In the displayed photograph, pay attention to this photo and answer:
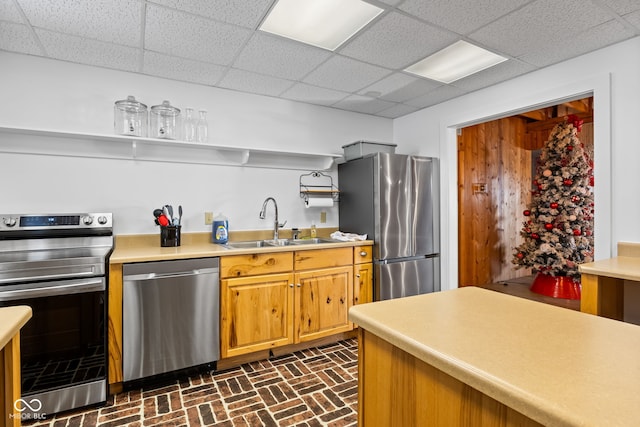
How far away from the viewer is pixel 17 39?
7.19 ft

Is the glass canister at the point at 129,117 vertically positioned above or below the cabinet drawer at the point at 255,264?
above

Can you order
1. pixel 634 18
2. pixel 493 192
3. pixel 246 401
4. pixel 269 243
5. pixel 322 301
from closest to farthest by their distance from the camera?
pixel 634 18 → pixel 246 401 → pixel 322 301 → pixel 269 243 → pixel 493 192

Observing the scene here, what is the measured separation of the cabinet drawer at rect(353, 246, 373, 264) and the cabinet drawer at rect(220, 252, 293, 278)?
65cm

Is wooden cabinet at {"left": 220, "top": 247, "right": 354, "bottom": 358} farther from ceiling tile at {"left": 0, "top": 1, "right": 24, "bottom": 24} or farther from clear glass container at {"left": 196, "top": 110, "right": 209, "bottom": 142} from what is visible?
ceiling tile at {"left": 0, "top": 1, "right": 24, "bottom": 24}

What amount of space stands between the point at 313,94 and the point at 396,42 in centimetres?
115

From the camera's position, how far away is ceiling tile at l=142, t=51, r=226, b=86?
2472 millimetres

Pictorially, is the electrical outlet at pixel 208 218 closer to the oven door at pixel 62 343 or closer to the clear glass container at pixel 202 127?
the clear glass container at pixel 202 127

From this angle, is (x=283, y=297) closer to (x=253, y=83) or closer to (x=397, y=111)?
(x=253, y=83)

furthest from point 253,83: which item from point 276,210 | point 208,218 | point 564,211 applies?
point 564,211

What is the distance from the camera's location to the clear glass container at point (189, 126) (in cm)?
288

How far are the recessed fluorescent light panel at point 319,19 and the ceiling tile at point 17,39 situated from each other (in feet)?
4.93

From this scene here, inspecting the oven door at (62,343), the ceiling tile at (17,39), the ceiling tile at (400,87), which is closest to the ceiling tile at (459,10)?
the ceiling tile at (400,87)

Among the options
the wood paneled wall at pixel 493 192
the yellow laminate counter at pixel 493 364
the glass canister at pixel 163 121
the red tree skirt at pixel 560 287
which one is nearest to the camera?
the yellow laminate counter at pixel 493 364

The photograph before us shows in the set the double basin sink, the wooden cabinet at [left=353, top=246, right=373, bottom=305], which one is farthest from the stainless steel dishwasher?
the wooden cabinet at [left=353, top=246, right=373, bottom=305]
